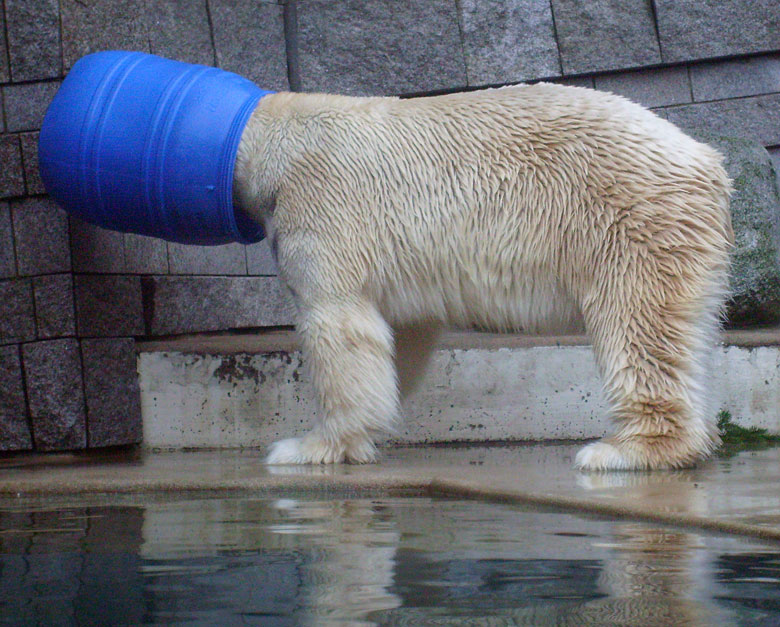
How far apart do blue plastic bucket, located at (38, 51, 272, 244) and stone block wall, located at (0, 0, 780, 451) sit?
44cm

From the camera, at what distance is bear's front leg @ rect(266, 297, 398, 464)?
3.92 metres

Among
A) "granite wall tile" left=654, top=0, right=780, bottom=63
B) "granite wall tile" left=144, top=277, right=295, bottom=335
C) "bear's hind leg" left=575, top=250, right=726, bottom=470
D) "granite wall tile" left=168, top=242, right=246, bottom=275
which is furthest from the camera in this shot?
"granite wall tile" left=654, top=0, right=780, bottom=63

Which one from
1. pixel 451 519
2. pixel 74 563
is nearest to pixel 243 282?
pixel 451 519

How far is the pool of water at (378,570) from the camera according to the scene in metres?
1.79

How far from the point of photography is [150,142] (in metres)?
4.03

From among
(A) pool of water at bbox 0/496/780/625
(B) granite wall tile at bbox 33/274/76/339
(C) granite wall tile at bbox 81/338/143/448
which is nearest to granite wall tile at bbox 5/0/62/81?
(B) granite wall tile at bbox 33/274/76/339

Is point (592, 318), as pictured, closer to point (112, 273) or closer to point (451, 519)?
point (451, 519)

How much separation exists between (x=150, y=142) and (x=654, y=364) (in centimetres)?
190

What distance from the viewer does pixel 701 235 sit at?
3.65 metres

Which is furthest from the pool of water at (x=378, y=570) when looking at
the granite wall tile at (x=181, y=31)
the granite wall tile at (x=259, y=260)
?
the granite wall tile at (x=181, y=31)

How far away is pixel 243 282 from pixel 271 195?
1.55 m

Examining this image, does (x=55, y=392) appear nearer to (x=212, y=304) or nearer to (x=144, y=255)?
(x=144, y=255)

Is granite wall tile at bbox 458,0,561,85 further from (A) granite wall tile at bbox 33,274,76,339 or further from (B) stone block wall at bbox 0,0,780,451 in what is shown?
(A) granite wall tile at bbox 33,274,76,339

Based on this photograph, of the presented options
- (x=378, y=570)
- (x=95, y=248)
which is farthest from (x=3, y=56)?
(x=378, y=570)
